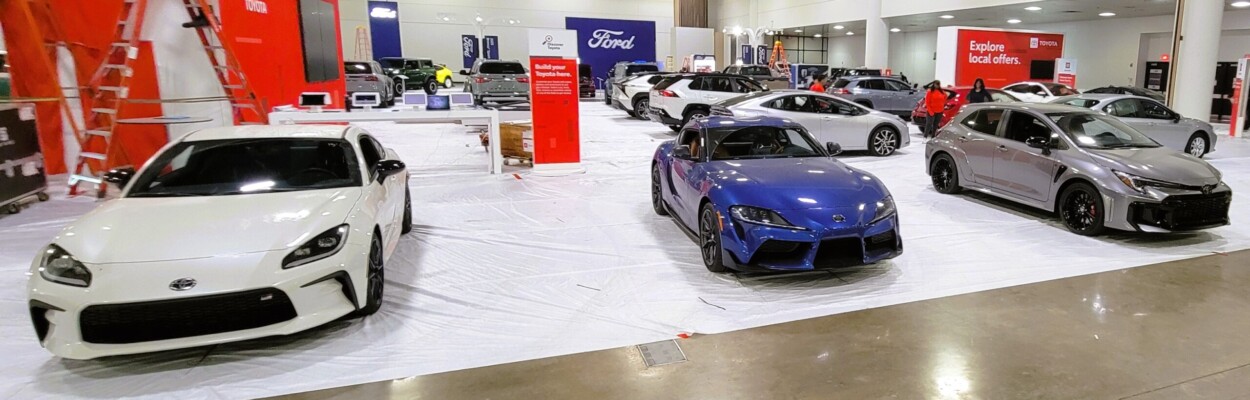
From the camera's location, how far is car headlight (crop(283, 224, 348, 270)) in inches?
143

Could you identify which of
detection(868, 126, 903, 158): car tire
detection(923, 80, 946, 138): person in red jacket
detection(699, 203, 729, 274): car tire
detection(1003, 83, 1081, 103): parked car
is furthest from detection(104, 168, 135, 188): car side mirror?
detection(1003, 83, 1081, 103): parked car

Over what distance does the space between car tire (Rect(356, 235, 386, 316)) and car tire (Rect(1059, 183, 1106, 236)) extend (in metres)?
6.31

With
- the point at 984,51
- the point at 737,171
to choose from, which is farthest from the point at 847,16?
the point at 737,171

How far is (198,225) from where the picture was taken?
12.3 feet

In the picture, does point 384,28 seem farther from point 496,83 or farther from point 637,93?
point 637,93

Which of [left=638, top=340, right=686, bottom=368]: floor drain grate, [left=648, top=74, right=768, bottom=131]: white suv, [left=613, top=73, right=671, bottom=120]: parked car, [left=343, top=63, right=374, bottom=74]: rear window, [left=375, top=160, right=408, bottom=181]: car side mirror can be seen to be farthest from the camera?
[left=343, top=63, right=374, bottom=74]: rear window

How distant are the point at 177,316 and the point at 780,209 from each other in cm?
379

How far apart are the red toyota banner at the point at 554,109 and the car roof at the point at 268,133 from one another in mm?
4898

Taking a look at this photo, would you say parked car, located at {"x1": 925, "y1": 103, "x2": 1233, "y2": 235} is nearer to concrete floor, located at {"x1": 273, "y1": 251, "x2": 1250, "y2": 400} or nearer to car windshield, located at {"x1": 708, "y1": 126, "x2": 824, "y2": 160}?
concrete floor, located at {"x1": 273, "y1": 251, "x2": 1250, "y2": 400}

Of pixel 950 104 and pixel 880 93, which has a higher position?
pixel 880 93

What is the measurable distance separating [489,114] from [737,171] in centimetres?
497

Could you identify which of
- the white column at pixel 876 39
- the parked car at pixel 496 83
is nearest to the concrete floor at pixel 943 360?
the parked car at pixel 496 83

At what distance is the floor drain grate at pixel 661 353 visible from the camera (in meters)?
3.78

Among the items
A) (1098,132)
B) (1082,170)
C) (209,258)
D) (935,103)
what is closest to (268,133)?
(209,258)
